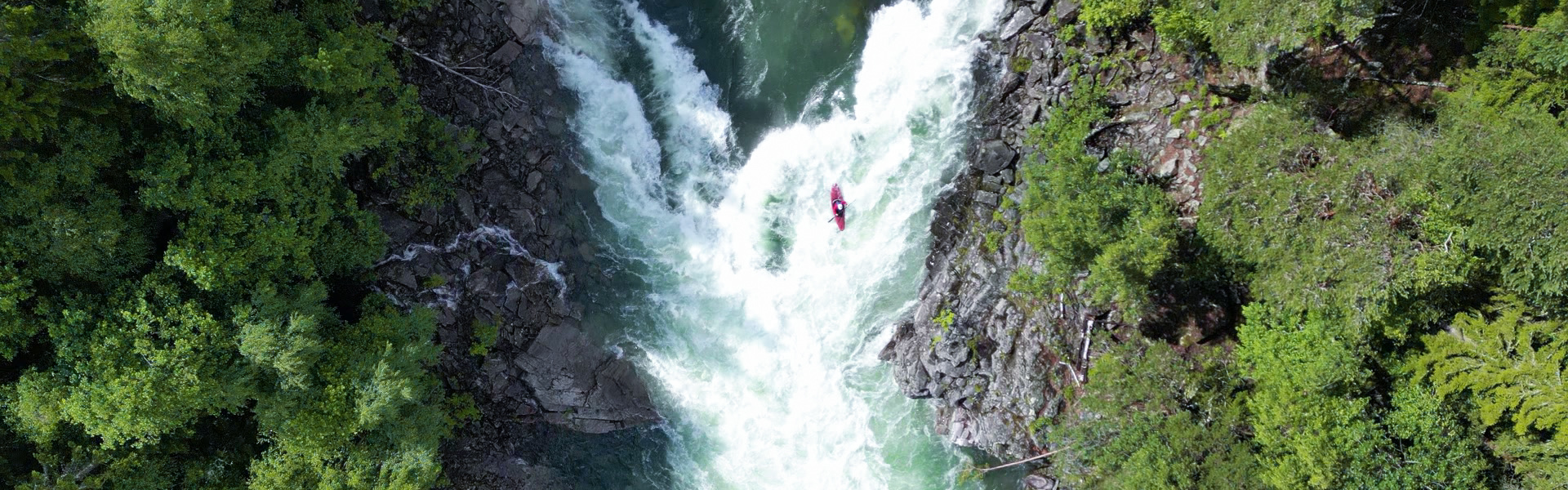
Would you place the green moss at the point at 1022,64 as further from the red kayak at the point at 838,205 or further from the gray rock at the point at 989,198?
the red kayak at the point at 838,205

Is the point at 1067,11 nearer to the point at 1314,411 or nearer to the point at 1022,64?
the point at 1022,64

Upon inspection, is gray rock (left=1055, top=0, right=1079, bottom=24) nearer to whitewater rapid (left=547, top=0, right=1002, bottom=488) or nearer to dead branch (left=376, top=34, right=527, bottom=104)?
whitewater rapid (left=547, top=0, right=1002, bottom=488)

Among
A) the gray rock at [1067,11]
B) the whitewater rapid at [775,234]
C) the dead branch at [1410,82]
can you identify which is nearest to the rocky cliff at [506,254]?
the whitewater rapid at [775,234]

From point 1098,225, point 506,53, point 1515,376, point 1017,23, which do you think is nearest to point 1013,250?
point 1098,225

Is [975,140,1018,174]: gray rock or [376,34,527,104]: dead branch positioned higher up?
[376,34,527,104]: dead branch

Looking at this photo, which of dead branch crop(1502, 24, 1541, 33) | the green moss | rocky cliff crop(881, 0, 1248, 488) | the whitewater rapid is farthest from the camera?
the whitewater rapid

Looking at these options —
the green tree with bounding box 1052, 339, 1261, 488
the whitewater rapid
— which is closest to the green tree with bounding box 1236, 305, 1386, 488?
the green tree with bounding box 1052, 339, 1261, 488

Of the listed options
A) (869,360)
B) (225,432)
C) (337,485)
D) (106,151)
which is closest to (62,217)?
(106,151)
